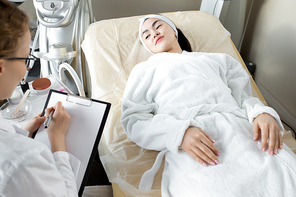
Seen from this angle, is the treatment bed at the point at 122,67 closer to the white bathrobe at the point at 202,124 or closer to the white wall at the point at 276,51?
the white bathrobe at the point at 202,124

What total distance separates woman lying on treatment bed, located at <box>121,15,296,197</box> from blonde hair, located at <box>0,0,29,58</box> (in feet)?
1.91

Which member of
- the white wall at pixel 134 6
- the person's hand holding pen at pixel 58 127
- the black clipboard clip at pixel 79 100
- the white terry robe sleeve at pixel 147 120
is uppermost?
the white wall at pixel 134 6

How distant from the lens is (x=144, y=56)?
1.44m

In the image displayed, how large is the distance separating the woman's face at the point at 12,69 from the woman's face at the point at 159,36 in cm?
87

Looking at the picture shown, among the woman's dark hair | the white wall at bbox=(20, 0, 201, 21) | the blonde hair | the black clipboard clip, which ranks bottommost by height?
the black clipboard clip

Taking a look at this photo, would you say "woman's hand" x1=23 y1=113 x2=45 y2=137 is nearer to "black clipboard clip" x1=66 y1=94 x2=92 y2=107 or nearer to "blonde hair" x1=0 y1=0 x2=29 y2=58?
"black clipboard clip" x1=66 y1=94 x2=92 y2=107

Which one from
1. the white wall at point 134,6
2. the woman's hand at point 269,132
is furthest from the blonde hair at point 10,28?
the white wall at point 134,6

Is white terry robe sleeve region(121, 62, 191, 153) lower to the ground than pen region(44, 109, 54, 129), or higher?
lower

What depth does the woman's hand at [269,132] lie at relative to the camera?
770 mm

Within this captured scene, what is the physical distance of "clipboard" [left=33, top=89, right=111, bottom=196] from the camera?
29.0 inches

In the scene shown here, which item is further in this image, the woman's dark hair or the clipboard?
the woman's dark hair

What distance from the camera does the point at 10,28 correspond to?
46 centimetres

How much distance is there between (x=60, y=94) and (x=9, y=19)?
0.44 meters

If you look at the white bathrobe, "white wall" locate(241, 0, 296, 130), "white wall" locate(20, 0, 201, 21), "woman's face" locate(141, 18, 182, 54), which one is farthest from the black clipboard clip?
"white wall" locate(241, 0, 296, 130)
